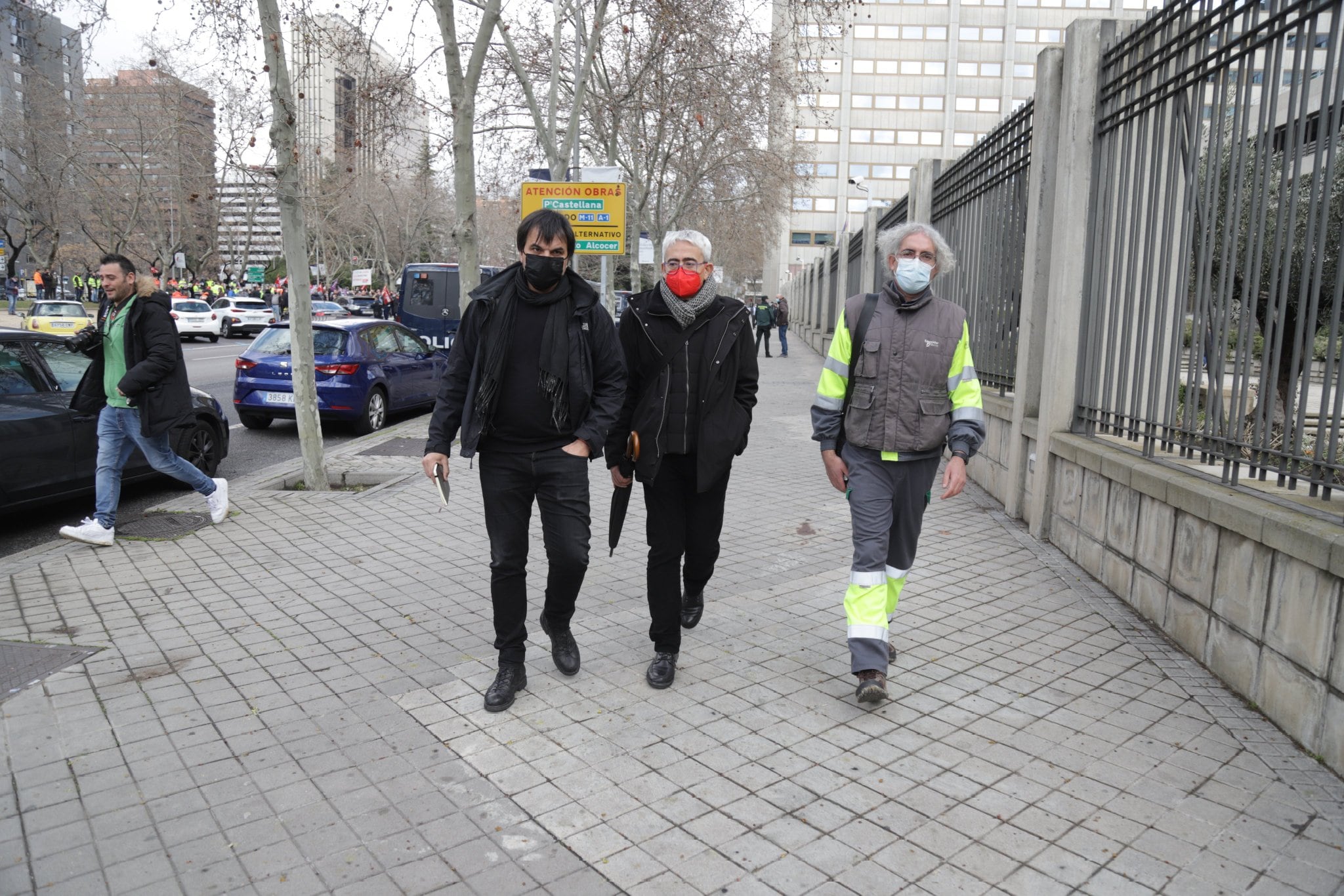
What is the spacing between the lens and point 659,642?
14.1ft

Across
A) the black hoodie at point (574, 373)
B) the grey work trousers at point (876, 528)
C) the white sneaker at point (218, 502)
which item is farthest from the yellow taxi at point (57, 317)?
the grey work trousers at point (876, 528)

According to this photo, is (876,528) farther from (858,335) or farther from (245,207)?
(245,207)

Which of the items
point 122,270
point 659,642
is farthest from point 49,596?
point 659,642

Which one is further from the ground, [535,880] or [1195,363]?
[1195,363]

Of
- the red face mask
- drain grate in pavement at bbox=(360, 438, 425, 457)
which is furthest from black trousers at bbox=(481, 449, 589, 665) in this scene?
drain grate in pavement at bbox=(360, 438, 425, 457)

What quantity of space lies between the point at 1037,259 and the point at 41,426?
282 inches

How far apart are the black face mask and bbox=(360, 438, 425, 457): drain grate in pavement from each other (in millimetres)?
7017

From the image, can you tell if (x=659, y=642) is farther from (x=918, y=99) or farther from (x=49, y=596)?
(x=918, y=99)

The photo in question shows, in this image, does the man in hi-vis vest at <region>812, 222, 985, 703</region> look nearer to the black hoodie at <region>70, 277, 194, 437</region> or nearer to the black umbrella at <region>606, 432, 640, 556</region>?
the black umbrella at <region>606, 432, 640, 556</region>

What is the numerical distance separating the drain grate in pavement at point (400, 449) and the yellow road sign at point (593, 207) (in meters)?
4.07

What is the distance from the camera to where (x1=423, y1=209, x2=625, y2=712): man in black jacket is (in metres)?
3.89

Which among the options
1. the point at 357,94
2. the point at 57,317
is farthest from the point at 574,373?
the point at 57,317

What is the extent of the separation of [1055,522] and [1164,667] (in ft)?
7.39

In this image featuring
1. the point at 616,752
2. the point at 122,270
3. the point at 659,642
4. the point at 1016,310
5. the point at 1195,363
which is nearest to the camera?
the point at 616,752
